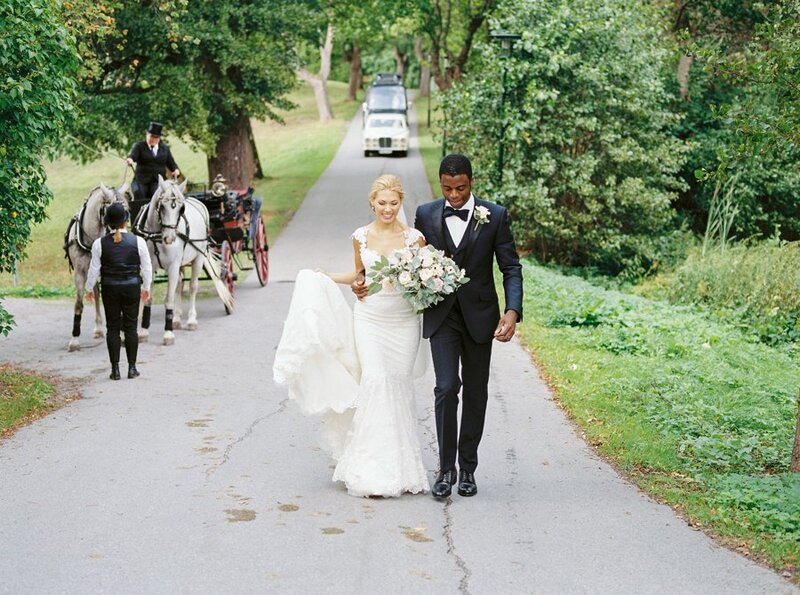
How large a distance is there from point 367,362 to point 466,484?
1.11 m

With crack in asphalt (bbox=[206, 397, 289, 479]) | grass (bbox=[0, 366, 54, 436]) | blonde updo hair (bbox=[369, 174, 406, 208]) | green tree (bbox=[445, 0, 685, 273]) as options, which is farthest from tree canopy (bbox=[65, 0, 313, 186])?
blonde updo hair (bbox=[369, 174, 406, 208])

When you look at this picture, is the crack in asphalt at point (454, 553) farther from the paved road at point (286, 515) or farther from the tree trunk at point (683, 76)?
the tree trunk at point (683, 76)

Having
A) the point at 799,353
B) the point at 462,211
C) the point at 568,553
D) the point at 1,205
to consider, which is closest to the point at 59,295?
the point at 1,205

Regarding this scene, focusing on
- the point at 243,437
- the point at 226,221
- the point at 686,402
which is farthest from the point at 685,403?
the point at 226,221

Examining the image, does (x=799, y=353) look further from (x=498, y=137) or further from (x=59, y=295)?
(x=59, y=295)

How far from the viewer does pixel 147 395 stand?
1109 cm

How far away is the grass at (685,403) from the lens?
703 centimetres

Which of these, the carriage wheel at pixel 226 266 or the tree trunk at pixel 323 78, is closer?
the carriage wheel at pixel 226 266

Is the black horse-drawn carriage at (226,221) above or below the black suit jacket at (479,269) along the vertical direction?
below

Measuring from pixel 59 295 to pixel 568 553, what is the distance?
610 inches

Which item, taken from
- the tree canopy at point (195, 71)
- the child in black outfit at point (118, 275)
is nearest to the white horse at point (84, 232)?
the child in black outfit at point (118, 275)

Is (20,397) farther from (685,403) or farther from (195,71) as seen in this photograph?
(195,71)

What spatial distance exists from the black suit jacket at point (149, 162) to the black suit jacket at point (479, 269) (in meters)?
9.76

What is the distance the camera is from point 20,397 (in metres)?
10.7
